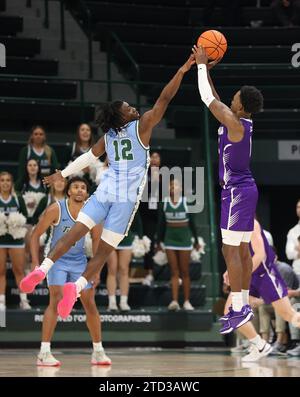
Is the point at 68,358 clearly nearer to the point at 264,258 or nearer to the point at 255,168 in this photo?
the point at 264,258

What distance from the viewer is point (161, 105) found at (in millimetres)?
7879

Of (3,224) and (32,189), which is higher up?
(32,189)

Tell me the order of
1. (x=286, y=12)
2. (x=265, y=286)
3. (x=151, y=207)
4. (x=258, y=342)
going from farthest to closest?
(x=286, y=12)
(x=151, y=207)
(x=265, y=286)
(x=258, y=342)

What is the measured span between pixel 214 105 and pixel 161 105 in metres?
0.43

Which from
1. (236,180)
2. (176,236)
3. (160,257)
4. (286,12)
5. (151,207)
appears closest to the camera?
(236,180)

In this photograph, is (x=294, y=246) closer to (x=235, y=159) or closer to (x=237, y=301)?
(x=237, y=301)

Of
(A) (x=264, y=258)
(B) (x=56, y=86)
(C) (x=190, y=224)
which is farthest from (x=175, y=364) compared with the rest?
(B) (x=56, y=86)

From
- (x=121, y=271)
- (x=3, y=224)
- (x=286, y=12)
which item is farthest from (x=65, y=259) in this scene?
(x=286, y=12)

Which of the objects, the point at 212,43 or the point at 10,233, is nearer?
the point at 212,43

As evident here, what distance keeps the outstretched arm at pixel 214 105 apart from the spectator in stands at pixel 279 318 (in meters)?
3.86

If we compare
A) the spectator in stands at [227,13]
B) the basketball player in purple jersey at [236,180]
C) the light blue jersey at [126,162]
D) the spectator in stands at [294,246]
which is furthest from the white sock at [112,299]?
the spectator in stands at [227,13]

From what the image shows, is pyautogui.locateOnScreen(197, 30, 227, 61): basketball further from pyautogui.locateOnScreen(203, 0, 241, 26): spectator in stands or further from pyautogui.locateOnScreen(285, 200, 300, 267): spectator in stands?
pyautogui.locateOnScreen(203, 0, 241, 26): spectator in stands

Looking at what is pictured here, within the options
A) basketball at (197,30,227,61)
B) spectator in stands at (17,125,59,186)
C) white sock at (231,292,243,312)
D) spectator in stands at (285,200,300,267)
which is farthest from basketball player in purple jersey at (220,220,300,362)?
spectator in stands at (17,125,59,186)

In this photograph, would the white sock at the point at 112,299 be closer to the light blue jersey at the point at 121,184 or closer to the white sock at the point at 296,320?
the white sock at the point at 296,320
